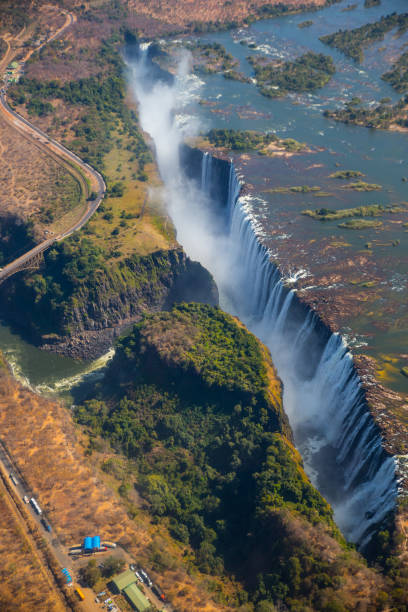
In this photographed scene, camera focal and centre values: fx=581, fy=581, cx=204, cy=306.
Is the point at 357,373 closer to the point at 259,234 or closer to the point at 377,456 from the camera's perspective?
the point at 377,456

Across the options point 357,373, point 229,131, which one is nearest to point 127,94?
point 229,131

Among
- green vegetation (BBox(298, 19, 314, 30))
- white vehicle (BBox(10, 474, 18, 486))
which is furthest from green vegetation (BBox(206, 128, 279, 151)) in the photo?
white vehicle (BBox(10, 474, 18, 486))

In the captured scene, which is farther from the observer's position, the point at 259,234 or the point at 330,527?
the point at 259,234

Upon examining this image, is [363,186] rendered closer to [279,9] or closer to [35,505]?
[35,505]

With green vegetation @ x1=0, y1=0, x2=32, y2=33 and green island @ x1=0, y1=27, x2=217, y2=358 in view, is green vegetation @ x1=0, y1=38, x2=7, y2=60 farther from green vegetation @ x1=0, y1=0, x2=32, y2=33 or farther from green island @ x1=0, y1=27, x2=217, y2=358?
green island @ x1=0, y1=27, x2=217, y2=358

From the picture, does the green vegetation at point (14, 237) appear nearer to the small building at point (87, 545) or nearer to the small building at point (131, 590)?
the small building at point (87, 545)
